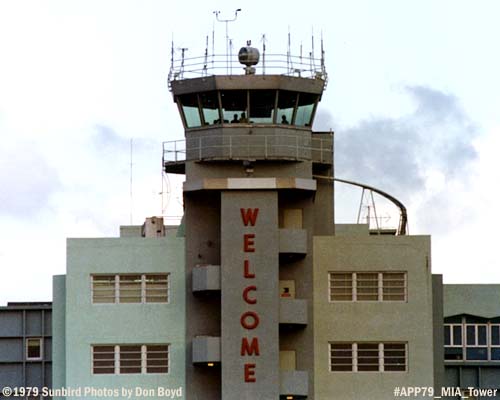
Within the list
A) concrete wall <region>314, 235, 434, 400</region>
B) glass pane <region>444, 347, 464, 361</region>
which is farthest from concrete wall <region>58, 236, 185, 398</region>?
glass pane <region>444, 347, 464, 361</region>

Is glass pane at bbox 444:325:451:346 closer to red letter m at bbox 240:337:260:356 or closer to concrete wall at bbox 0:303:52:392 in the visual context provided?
red letter m at bbox 240:337:260:356

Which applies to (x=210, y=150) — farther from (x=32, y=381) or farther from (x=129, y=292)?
(x=32, y=381)

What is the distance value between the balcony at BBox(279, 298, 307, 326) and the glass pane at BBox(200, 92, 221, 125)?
9238 mm

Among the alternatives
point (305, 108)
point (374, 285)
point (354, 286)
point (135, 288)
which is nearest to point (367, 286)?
point (374, 285)

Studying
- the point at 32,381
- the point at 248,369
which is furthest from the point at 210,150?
the point at 32,381

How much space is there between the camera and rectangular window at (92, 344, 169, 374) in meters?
116

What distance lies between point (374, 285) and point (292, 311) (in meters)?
4.77

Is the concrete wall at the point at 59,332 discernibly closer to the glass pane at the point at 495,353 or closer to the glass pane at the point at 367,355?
the glass pane at the point at 367,355

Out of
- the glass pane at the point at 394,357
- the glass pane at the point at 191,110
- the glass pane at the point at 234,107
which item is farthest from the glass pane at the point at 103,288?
the glass pane at the point at 394,357

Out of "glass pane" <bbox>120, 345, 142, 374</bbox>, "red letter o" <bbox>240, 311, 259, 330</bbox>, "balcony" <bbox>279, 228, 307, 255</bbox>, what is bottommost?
"glass pane" <bbox>120, 345, 142, 374</bbox>

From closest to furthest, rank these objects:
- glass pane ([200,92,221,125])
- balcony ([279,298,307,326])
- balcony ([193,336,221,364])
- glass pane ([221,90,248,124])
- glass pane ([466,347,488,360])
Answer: balcony ([193,336,221,364]) < balcony ([279,298,307,326]) < glass pane ([221,90,248,124]) < glass pane ([200,92,221,125]) < glass pane ([466,347,488,360])

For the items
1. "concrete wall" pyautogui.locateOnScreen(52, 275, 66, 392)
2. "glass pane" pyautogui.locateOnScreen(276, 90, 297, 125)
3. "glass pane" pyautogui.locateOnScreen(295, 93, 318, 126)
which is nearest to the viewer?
"glass pane" pyautogui.locateOnScreen(276, 90, 297, 125)

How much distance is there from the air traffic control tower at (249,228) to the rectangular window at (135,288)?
4.68 feet

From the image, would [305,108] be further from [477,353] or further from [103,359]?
[477,353]
